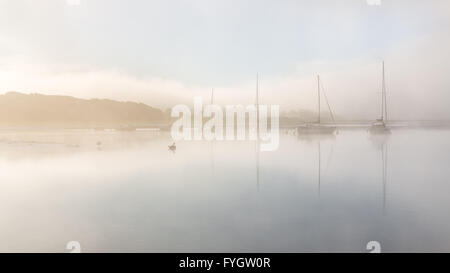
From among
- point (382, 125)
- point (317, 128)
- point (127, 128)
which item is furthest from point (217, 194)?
point (382, 125)

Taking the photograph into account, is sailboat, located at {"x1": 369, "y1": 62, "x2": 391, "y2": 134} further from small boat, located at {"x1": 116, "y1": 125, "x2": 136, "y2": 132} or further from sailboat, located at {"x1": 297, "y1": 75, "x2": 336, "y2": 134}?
small boat, located at {"x1": 116, "y1": 125, "x2": 136, "y2": 132}

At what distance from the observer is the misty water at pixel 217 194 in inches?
82.7

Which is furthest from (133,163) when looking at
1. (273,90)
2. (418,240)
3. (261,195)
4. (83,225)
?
(418,240)

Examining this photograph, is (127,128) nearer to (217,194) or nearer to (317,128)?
(217,194)

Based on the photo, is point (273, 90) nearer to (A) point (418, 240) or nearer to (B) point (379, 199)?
(B) point (379, 199)

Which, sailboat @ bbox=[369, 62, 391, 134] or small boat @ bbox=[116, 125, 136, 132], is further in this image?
small boat @ bbox=[116, 125, 136, 132]

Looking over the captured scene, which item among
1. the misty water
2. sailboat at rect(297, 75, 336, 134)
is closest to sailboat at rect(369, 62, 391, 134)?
the misty water

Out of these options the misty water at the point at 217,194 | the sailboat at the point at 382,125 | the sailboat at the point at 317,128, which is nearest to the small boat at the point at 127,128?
the misty water at the point at 217,194

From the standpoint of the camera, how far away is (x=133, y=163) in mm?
2758


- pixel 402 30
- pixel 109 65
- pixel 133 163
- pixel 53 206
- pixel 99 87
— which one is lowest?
pixel 53 206

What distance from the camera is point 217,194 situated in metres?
2.48

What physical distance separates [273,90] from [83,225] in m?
1.85

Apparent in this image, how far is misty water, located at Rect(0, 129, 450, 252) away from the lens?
2.10 metres

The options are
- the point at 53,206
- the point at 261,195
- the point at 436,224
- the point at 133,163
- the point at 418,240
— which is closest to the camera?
the point at 418,240
